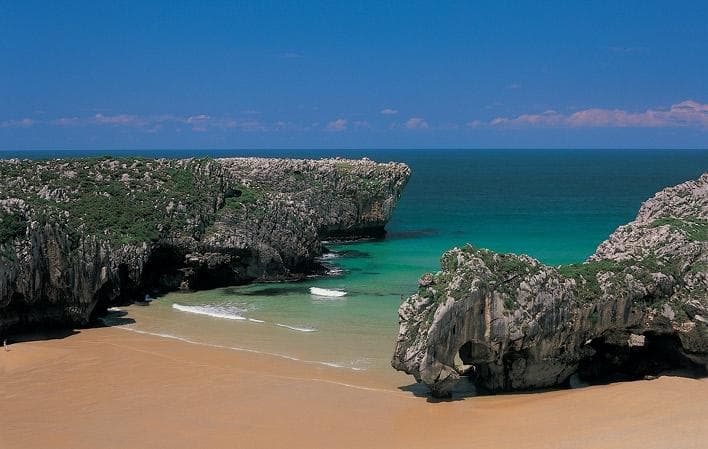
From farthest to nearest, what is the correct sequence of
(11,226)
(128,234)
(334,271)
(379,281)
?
(334,271)
(379,281)
(128,234)
(11,226)

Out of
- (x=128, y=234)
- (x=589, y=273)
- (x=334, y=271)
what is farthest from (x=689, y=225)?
(x=128, y=234)

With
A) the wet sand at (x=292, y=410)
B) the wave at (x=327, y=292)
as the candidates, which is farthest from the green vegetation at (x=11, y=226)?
the wave at (x=327, y=292)

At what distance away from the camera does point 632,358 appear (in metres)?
22.3

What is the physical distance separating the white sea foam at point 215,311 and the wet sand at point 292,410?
738 centimetres

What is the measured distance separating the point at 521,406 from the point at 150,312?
1922 centimetres

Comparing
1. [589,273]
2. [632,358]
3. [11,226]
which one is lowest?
[632,358]

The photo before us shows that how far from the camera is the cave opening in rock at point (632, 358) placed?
21.7 metres

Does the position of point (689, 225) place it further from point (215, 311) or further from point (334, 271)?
point (334, 271)

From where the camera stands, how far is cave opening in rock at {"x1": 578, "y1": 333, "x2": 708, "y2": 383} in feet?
71.2

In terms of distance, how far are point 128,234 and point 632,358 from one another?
24051mm

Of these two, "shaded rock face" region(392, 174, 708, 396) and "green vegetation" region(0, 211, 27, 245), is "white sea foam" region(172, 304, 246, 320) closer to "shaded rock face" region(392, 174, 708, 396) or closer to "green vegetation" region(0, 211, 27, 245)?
"green vegetation" region(0, 211, 27, 245)

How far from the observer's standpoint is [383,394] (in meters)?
20.9

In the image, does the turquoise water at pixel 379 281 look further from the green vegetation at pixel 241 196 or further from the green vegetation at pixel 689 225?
the green vegetation at pixel 689 225

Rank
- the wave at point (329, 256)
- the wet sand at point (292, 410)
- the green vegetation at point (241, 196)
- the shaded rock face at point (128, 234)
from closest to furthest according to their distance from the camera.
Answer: the wet sand at point (292, 410) → the shaded rock face at point (128, 234) → the green vegetation at point (241, 196) → the wave at point (329, 256)
